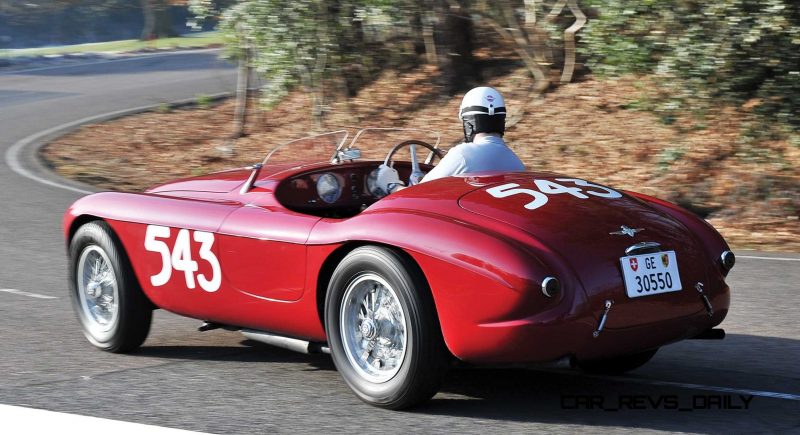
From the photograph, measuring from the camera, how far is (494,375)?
18.9 feet

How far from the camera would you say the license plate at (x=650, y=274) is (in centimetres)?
487

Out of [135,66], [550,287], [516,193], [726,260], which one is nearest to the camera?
[550,287]

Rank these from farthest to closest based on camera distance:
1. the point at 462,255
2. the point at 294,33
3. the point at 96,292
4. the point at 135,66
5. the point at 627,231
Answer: the point at 135,66 → the point at 294,33 → the point at 96,292 → the point at 627,231 → the point at 462,255

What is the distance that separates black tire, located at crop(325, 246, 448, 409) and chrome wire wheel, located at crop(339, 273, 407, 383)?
0.08ft

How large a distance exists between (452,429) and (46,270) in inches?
211

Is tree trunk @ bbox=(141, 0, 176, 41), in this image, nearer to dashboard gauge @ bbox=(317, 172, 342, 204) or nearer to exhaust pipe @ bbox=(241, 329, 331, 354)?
dashboard gauge @ bbox=(317, 172, 342, 204)

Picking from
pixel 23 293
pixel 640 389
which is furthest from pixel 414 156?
pixel 23 293

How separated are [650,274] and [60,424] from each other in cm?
261

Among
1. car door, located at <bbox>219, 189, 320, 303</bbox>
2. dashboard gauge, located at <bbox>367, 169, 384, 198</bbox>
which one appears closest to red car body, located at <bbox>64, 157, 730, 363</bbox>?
car door, located at <bbox>219, 189, 320, 303</bbox>

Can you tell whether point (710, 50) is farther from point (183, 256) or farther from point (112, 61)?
point (112, 61)

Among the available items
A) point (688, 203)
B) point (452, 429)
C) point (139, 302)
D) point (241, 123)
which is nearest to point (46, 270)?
point (139, 302)

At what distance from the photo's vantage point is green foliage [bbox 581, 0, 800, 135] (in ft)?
36.6

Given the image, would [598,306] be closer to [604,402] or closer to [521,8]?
[604,402]

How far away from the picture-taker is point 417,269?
4.98m
